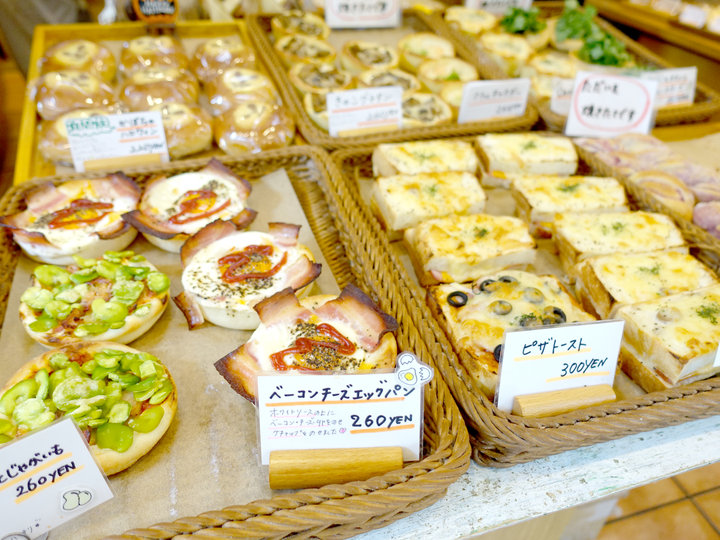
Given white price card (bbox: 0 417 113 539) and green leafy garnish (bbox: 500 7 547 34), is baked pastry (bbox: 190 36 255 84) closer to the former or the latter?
green leafy garnish (bbox: 500 7 547 34)

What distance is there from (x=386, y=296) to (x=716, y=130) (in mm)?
2875

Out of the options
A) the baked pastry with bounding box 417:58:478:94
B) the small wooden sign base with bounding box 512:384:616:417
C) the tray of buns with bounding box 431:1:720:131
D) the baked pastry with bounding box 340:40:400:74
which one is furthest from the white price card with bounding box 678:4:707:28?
the small wooden sign base with bounding box 512:384:616:417

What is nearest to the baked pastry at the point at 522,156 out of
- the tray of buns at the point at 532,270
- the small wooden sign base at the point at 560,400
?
the tray of buns at the point at 532,270

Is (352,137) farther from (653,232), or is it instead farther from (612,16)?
(612,16)

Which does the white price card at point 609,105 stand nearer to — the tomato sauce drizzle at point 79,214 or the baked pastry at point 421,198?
the baked pastry at point 421,198

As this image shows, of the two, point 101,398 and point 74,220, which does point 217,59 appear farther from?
point 101,398

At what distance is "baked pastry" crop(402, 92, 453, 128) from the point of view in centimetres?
308

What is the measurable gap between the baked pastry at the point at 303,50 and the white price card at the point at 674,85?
2.01m

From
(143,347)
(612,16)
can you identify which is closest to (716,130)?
(612,16)

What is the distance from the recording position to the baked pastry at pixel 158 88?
3.04 metres

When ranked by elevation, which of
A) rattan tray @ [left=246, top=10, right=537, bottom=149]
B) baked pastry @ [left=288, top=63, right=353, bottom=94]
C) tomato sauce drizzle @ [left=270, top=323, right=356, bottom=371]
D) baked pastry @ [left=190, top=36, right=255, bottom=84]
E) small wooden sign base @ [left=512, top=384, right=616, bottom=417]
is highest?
baked pastry @ [left=190, top=36, right=255, bottom=84]

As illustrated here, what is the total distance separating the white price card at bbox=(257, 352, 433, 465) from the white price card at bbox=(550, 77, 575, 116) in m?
2.42

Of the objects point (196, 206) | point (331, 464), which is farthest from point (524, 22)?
point (331, 464)

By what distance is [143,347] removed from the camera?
1.93 meters
